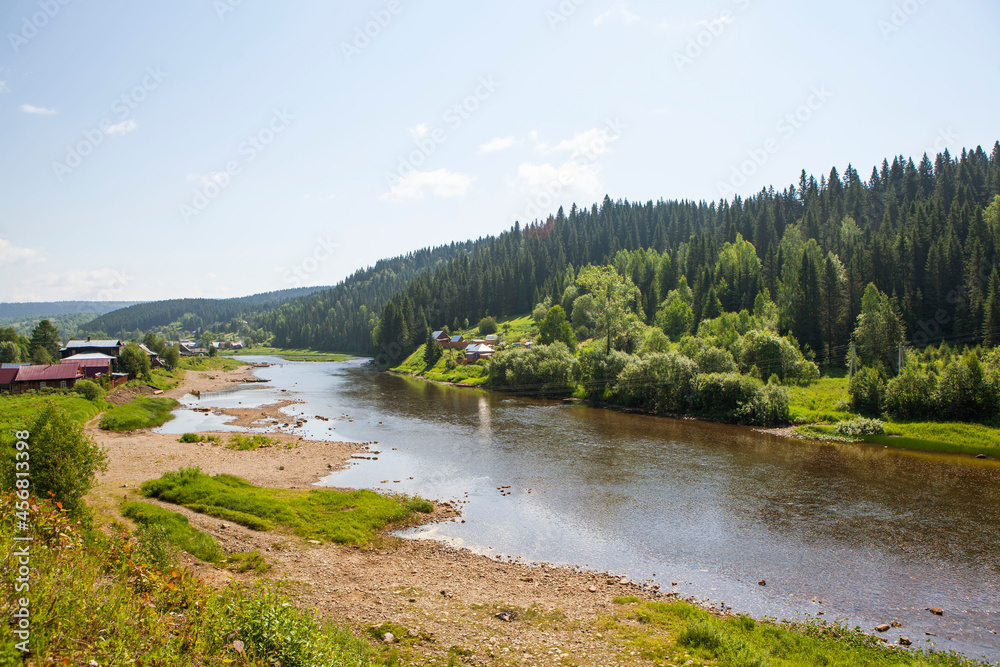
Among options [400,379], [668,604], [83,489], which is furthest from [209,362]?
[668,604]

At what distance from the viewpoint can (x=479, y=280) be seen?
14150 cm

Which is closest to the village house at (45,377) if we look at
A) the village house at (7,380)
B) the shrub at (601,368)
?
the village house at (7,380)

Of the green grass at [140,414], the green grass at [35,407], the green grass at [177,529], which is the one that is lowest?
the green grass at [140,414]

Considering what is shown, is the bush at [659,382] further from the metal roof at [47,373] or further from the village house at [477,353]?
the metal roof at [47,373]

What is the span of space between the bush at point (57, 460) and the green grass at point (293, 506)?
7.34 metres

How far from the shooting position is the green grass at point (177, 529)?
1889cm

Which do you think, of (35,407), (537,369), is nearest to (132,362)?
(35,407)

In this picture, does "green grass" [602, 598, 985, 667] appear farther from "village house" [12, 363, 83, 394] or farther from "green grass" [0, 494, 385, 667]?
"village house" [12, 363, 83, 394]

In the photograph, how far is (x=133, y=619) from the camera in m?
9.00

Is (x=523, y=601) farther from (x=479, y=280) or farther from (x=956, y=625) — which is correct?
→ (x=479, y=280)

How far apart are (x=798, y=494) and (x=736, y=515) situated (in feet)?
19.8

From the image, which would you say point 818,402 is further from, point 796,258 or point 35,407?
point 35,407

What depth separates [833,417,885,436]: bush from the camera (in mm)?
43875

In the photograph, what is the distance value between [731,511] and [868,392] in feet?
95.4
